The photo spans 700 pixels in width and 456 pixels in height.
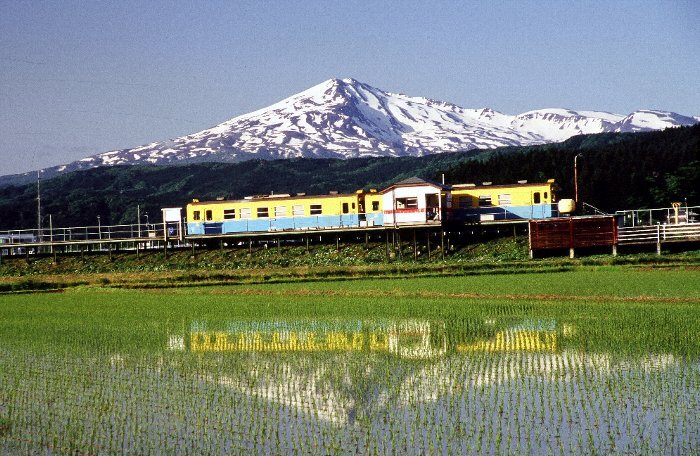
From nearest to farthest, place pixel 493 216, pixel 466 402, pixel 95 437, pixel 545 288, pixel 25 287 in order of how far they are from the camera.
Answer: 1. pixel 95 437
2. pixel 466 402
3. pixel 545 288
4. pixel 25 287
5. pixel 493 216

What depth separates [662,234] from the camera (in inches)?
2116

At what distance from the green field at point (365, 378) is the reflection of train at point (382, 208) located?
29.6 metres

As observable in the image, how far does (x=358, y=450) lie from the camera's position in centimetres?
1281

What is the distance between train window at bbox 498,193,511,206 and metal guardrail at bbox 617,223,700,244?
10.2 m

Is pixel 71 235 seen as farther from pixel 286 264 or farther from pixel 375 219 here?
pixel 375 219

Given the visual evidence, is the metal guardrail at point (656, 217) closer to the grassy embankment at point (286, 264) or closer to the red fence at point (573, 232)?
the red fence at point (573, 232)

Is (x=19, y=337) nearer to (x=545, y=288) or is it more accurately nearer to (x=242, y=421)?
(x=242, y=421)

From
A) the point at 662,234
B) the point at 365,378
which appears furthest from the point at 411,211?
the point at 365,378

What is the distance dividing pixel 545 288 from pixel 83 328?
17139 millimetres

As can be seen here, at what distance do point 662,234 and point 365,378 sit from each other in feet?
130

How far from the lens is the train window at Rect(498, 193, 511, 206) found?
63750 millimetres

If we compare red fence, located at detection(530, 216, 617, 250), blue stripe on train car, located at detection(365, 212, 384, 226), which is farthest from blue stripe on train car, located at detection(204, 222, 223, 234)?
red fence, located at detection(530, 216, 617, 250)

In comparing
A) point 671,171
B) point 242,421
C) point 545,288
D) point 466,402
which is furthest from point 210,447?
point 671,171

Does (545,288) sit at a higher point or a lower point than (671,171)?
lower
